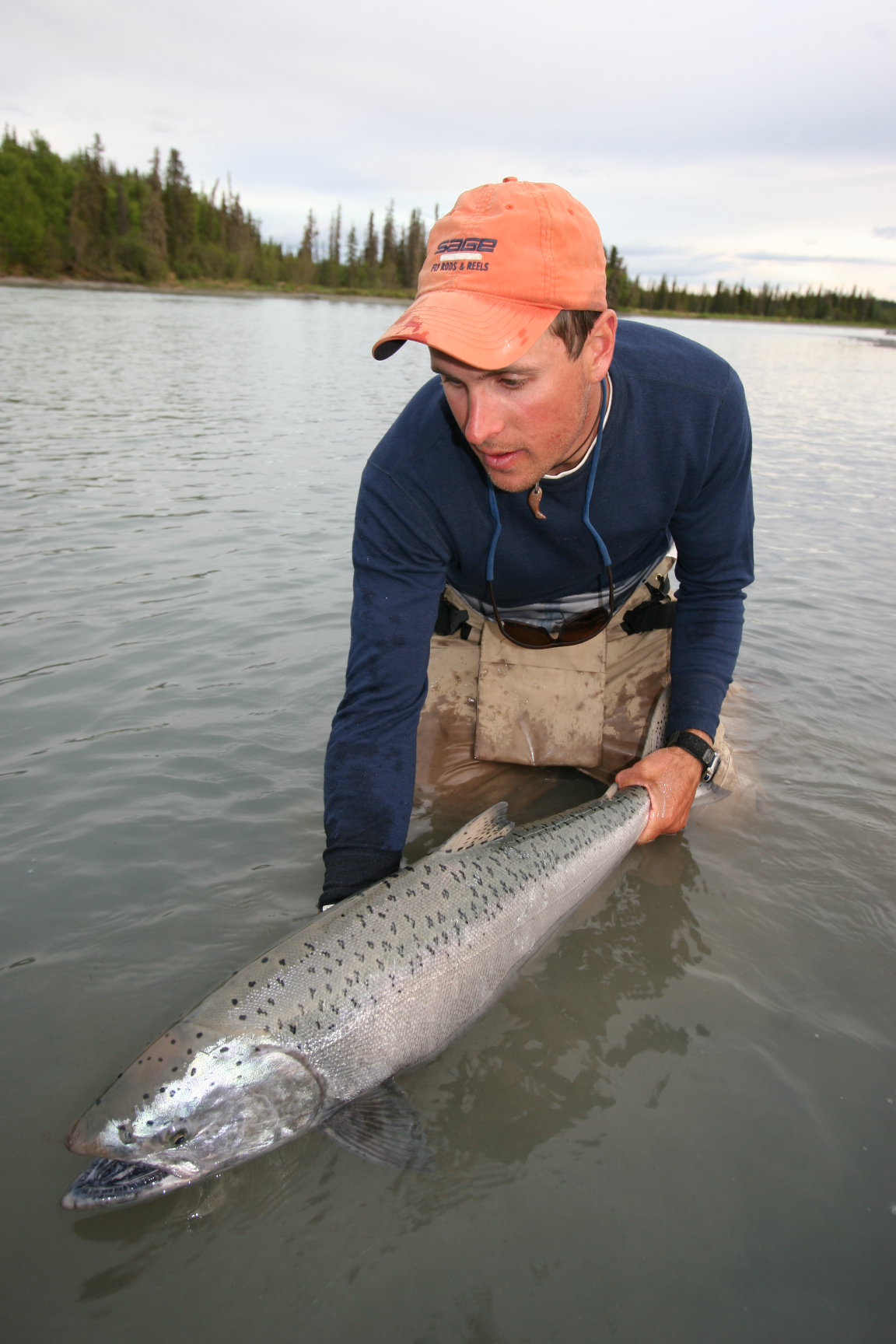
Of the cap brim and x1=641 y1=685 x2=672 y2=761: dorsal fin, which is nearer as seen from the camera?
the cap brim

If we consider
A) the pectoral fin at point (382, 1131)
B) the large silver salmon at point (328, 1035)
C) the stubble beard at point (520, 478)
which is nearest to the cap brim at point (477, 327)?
the stubble beard at point (520, 478)

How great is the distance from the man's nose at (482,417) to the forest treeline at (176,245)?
64639 mm

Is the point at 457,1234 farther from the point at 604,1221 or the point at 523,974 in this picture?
the point at 523,974

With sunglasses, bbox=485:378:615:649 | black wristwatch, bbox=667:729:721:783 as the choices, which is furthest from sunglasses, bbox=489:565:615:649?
black wristwatch, bbox=667:729:721:783

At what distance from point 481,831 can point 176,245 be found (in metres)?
114

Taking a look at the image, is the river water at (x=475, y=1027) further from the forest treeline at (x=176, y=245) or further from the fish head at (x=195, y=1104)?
the forest treeline at (x=176, y=245)

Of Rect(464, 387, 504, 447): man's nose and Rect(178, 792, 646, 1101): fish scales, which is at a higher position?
Rect(464, 387, 504, 447): man's nose

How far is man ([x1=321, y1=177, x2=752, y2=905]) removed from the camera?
2293mm

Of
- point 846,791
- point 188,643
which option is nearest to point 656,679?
point 846,791

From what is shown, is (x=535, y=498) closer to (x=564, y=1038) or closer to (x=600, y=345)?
(x=600, y=345)

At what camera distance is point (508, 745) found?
3887 millimetres

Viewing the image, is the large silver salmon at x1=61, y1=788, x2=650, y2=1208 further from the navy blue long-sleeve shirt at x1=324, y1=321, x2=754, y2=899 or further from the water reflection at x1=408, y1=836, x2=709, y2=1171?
the navy blue long-sleeve shirt at x1=324, y1=321, x2=754, y2=899

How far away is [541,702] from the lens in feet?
12.5

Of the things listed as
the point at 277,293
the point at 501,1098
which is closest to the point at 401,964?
the point at 501,1098
